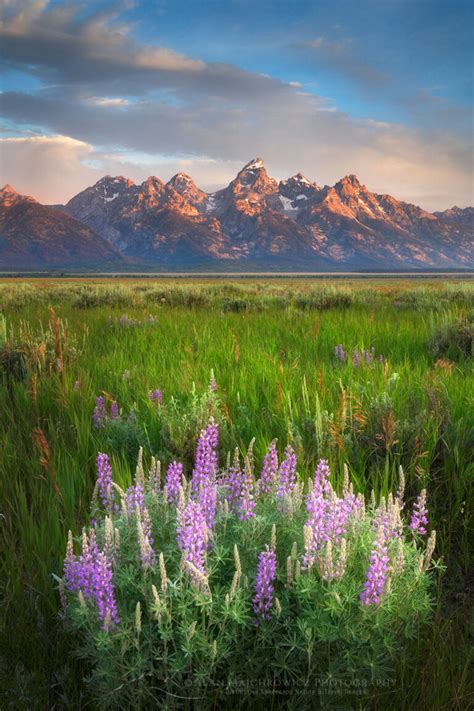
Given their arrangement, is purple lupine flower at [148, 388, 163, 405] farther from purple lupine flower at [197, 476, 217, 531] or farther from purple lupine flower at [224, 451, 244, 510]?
purple lupine flower at [197, 476, 217, 531]

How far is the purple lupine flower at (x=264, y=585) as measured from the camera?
5.27 feet

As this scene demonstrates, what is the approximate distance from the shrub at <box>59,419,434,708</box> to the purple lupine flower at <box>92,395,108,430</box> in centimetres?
187

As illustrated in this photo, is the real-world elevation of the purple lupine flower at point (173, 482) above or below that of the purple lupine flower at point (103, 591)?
above

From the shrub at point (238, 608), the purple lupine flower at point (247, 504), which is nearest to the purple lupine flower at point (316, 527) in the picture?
the shrub at point (238, 608)

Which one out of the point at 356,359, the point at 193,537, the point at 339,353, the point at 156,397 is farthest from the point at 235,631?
the point at 339,353

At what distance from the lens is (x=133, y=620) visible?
1564 mm

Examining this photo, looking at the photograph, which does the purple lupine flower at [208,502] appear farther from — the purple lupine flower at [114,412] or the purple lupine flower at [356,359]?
the purple lupine flower at [356,359]

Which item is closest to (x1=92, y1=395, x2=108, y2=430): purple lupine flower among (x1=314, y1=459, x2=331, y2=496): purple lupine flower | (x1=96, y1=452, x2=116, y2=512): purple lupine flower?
(x1=96, y1=452, x2=116, y2=512): purple lupine flower

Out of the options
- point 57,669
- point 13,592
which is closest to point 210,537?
point 57,669

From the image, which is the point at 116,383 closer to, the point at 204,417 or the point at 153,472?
the point at 204,417

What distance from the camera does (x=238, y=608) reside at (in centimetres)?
154

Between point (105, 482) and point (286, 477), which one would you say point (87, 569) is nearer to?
point (105, 482)

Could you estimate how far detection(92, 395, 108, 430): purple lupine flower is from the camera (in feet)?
12.1

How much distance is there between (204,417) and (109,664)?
1.90 m
